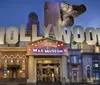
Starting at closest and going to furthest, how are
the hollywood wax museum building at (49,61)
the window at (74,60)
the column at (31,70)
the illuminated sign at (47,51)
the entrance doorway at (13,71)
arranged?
the column at (31,70)
the illuminated sign at (47,51)
the hollywood wax museum building at (49,61)
the entrance doorway at (13,71)
the window at (74,60)

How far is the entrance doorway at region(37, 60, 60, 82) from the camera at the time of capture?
42.2m

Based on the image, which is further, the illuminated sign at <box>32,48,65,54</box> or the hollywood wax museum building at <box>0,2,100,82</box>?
the hollywood wax museum building at <box>0,2,100,82</box>

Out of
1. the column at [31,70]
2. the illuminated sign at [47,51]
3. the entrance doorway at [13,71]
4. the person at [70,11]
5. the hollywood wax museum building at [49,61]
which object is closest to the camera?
the column at [31,70]

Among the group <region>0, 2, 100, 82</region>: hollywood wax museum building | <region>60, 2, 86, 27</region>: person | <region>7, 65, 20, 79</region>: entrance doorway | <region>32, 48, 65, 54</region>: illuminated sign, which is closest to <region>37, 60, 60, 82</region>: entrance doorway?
<region>0, 2, 100, 82</region>: hollywood wax museum building

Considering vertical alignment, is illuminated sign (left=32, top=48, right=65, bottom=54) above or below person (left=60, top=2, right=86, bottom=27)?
below

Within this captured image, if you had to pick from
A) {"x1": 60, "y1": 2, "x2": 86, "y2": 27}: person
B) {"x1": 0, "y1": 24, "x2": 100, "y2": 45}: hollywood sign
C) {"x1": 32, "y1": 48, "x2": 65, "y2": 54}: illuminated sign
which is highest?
{"x1": 60, "y1": 2, "x2": 86, "y2": 27}: person

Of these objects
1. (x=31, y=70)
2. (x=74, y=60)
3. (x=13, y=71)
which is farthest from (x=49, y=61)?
(x=13, y=71)

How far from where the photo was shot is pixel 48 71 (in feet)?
142

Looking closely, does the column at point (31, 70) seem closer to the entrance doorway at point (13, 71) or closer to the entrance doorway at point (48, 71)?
the entrance doorway at point (48, 71)

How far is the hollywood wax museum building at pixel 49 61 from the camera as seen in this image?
39.6 meters

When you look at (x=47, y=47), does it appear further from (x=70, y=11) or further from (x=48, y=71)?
(x=70, y=11)

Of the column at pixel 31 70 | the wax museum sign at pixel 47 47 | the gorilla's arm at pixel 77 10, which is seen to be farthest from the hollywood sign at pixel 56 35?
the gorilla's arm at pixel 77 10

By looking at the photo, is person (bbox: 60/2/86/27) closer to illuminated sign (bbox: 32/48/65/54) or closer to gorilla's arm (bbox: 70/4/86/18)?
gorilla's arm (bbox: 70/4/86/18)

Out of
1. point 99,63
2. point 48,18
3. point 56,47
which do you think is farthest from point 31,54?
point 48,18
